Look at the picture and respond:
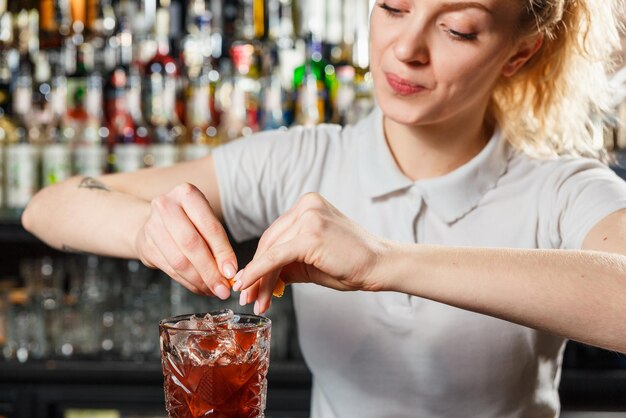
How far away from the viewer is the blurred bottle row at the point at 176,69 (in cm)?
293

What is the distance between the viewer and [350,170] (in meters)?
1.66

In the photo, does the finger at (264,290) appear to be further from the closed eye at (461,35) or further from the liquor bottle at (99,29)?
the liquor bottle at (99,29)

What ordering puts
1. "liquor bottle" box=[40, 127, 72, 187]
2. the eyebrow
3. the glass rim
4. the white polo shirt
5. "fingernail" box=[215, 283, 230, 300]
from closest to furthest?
the glass rim
"fingernail" box=[215, 283, 230, 300]
the eyebrow
the white polo shirt
"liquor bottle" box=[40, 127, 72, 187]

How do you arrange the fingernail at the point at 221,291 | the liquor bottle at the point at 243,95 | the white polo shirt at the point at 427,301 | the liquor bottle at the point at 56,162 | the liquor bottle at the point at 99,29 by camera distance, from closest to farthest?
the fingernail at the point at 221,291 < the white polo shirt at the point at 427,301 < the liquor bottle at the point at 56,162 < the liquor bottle at the point at 243,95 < the liquor bottle at the point at 99,29

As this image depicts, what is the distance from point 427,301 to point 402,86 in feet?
1.24

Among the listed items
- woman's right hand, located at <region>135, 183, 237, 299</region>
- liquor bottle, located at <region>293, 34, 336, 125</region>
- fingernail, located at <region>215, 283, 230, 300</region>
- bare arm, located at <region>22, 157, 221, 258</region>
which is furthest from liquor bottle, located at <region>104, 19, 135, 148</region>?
fingernail, located at <region>215, 283, 230, 300</region>

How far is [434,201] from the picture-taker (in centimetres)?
156

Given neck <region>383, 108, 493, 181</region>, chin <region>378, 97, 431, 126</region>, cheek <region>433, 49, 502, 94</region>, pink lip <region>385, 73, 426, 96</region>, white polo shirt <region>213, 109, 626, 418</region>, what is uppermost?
cheek <region>433, 49, 502, 94</region>

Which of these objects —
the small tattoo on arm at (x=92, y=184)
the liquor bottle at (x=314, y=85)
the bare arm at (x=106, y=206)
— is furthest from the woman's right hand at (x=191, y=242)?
the liquor bottle at (x=314, y=85)

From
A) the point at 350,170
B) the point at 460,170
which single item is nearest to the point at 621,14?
the point at 460,170

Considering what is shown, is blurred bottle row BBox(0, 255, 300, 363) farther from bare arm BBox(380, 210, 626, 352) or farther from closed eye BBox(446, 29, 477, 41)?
bare arm BBox(380, 210, 626, 352)

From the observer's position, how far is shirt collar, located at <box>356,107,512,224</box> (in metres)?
1.56

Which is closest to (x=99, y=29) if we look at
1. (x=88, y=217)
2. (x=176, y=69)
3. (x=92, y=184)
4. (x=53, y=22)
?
(x=53, y=22)

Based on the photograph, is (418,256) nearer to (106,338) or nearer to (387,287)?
(387,287)
